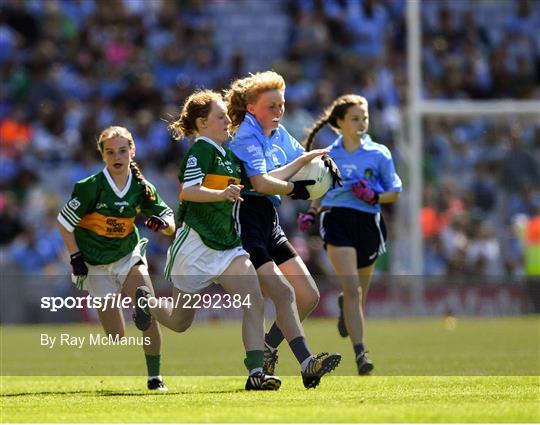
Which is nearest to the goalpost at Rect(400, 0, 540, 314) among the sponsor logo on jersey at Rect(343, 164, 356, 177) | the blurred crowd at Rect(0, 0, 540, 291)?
the blurred crowd at Rect(0, 0, 540, 291)

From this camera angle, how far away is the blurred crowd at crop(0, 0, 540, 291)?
2200cm

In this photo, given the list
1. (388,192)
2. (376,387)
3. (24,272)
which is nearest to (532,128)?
(24,272)

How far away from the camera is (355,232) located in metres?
11.5

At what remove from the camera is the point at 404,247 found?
71.6ft

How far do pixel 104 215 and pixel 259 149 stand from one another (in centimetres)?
134

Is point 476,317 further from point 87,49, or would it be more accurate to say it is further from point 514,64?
point 87,49

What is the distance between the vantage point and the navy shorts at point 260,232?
920 centimetres

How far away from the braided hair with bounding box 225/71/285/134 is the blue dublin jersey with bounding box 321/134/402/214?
7.10 feet

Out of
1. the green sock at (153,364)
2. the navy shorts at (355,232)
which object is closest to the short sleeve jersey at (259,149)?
the green sock at (153,364)

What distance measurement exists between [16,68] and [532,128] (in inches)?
384

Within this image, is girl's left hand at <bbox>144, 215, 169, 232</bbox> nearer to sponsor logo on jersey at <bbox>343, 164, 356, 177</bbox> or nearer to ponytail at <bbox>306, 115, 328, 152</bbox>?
ponytail at <bbox>306, 115, 328, 152</bbox>

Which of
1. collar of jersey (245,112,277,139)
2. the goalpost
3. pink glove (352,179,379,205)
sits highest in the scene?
collar of jersey (245,112,277,139)

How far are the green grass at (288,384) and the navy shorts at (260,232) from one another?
3.04 feet

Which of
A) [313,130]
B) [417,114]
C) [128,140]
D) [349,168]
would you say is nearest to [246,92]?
[128,140]
